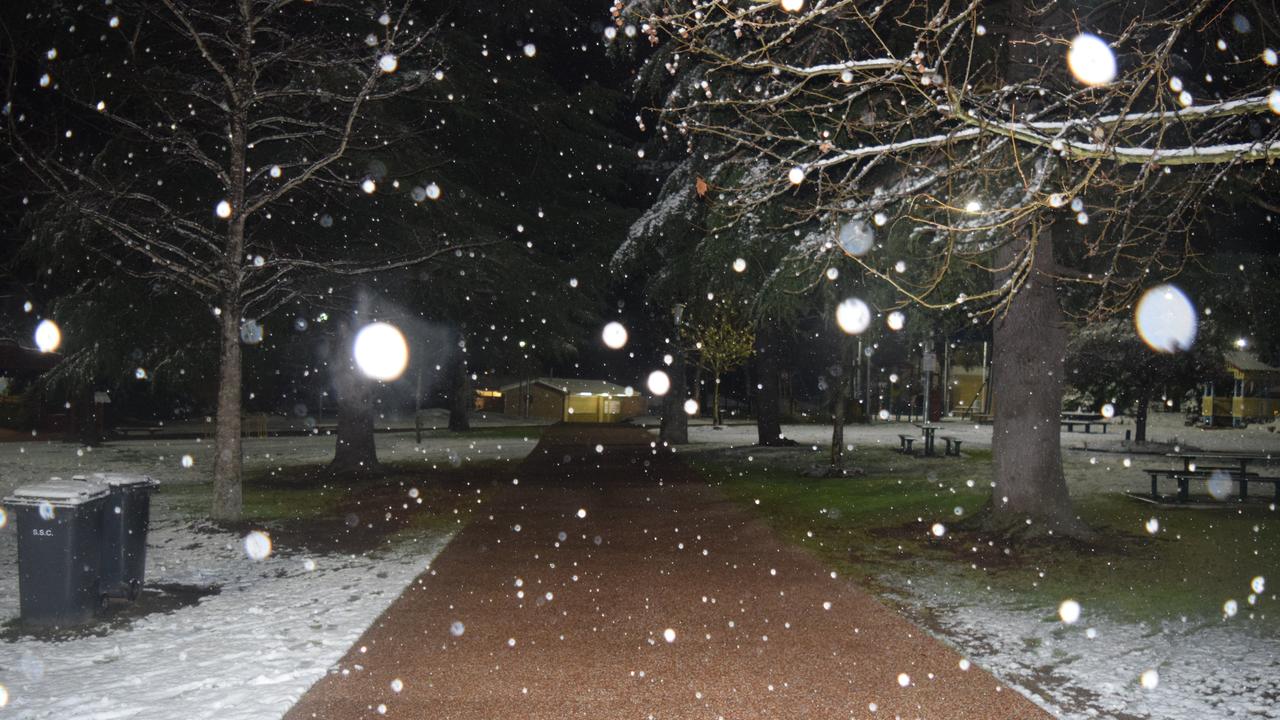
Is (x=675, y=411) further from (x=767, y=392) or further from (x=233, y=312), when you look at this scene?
(x=233, y=312)

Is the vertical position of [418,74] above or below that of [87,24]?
below

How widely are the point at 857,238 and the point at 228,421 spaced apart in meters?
9.12

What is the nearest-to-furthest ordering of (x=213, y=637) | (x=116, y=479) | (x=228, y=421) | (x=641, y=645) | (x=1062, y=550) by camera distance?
(x=641, y=645) < (x=213, y=637) < (x=116, y=479) < (x=1062, y=550) < (x=228, y=421)

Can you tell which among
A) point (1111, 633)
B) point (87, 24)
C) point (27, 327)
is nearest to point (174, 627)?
point (1111, 633)

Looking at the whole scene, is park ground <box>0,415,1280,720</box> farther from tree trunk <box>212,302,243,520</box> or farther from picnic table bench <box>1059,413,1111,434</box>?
picnic table bench <box>1059,413,1111,434</box>

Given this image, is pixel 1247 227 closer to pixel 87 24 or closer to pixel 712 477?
pixel 712 477

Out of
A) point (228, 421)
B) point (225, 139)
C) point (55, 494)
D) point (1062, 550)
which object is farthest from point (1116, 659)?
point (225, 139)

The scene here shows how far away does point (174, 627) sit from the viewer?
23.6ft

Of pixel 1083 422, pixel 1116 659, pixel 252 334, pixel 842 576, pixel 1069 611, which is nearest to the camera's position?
pixel 1116 659

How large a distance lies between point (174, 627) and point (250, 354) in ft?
46.4

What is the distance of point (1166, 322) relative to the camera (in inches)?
949

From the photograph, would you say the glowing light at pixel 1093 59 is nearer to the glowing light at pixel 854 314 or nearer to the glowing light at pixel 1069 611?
the glowing light at pixel 1069 611

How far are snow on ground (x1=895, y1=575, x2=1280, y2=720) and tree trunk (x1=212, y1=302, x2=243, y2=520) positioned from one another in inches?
364

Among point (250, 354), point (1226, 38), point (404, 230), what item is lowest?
point (250, 354)
